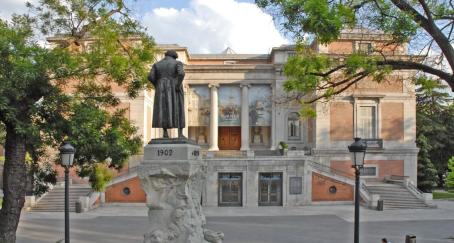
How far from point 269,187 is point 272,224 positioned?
348 inches

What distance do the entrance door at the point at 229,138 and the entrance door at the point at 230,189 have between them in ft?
39.8

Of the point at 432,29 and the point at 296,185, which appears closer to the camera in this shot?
the point at 432,29

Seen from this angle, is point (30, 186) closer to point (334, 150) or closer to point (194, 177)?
point (194, 177)

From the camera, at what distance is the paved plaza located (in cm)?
2145

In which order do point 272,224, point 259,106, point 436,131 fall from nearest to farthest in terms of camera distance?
1. point 272,224
2. point 259,106
3. point 436,131

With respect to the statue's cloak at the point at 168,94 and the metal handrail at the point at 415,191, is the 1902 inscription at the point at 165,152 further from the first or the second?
the metal handrail at the point at 415,191

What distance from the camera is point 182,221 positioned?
1007cm

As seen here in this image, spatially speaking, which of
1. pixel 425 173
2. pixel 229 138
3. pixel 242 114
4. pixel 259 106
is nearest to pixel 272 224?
pixel 242 114

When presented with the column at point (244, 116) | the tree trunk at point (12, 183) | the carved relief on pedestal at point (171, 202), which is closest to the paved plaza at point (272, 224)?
the tree trunk at point (12, 183)

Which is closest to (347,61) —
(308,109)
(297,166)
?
(308,109)

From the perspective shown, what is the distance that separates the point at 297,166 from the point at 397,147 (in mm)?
10647

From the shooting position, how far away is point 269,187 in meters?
34.9

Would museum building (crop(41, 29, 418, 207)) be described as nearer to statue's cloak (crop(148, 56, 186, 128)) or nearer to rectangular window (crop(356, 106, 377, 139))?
rectangular window (crop(356, 106, 377, 139))

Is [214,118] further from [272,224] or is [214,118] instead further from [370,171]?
[272,224]
